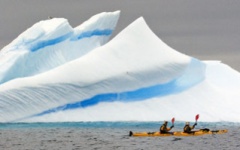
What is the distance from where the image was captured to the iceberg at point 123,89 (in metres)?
29.4

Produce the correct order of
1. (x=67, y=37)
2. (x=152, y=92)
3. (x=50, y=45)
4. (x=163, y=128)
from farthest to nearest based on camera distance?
(x=67, y=37) < (x=50, y=45) < (x=152, y=92) < (x=163, y=128)

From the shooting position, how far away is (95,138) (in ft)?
87.9

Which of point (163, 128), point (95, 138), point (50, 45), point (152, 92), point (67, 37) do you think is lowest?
point (95, 138)

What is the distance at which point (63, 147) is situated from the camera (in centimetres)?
2370

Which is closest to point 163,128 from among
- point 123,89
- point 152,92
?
point 123,89

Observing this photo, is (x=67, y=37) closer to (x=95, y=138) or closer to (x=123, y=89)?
(x=123, y=89)

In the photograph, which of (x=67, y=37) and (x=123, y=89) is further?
(x=67, y=37)

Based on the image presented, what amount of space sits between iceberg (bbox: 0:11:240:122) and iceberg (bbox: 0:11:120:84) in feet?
0.97

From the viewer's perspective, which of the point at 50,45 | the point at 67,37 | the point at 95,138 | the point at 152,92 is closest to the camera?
the point at 95,138

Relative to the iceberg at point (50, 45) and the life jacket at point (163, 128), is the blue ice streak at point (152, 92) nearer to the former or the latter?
the iceberg at point (50, 45)

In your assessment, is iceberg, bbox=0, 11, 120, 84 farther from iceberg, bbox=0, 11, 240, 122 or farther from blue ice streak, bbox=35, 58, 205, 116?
blue ice streak, bbox=35, 58, 205, 116

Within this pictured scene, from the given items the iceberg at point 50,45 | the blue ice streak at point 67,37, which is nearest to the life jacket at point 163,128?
the iceberg at point 50,45

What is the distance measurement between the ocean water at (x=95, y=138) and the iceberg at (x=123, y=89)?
77 centimetres

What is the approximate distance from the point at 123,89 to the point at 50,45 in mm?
4300
